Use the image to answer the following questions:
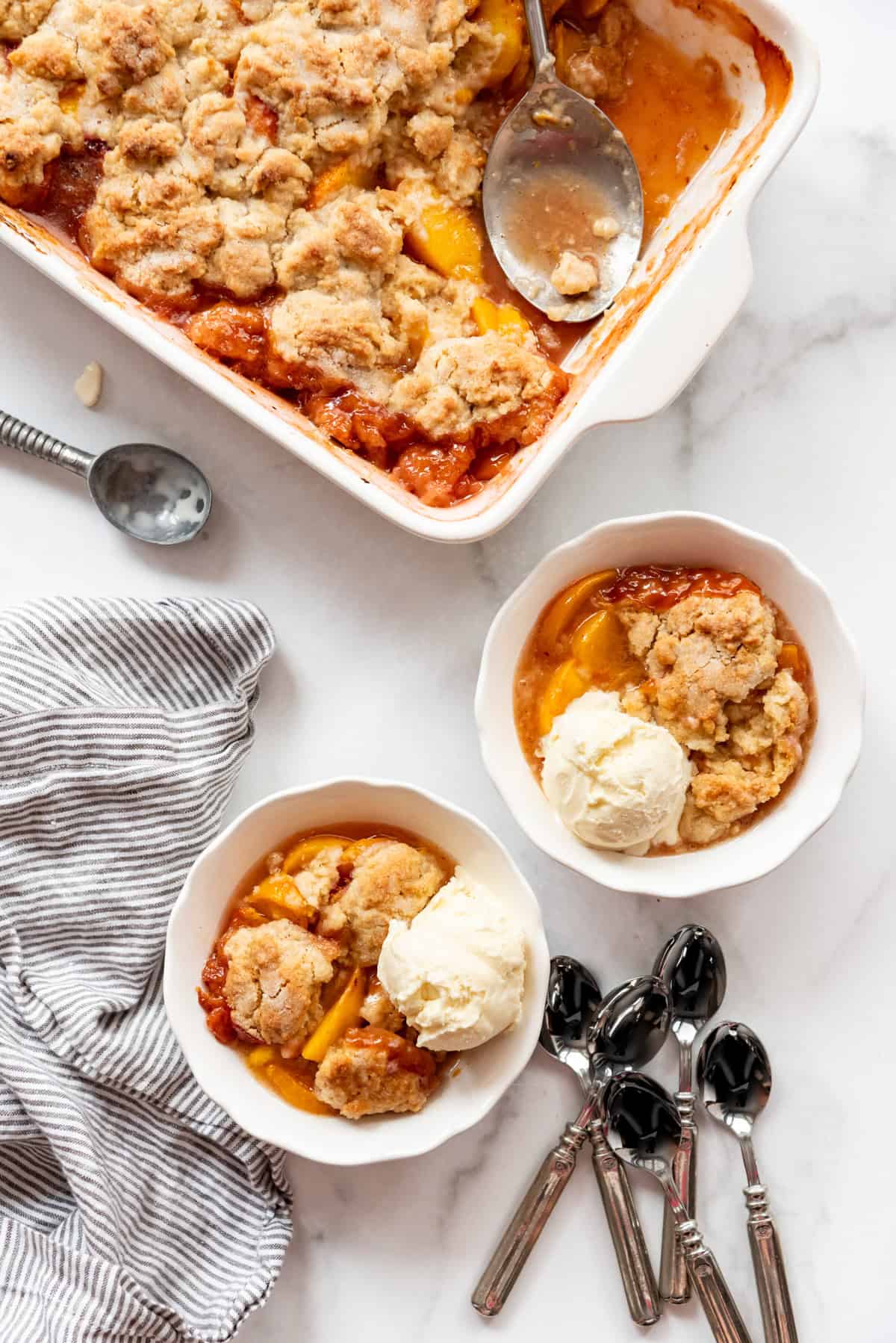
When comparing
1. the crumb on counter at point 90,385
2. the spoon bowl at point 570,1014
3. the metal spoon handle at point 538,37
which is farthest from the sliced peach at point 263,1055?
the metal spoon handle at point 538,37

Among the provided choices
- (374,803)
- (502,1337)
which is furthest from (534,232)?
(502,1337)

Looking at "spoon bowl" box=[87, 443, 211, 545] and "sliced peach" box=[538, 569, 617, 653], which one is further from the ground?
"sliced peach" box=[538, 569, 617, 653]

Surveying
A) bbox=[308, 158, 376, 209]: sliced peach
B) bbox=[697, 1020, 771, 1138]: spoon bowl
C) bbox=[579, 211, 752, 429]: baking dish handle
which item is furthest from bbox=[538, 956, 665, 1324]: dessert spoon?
bbox=[308, 158, 376, 209]: sliced peach

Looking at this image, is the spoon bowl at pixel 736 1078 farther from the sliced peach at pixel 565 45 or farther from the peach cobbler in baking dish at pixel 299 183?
the sliced peach at pixel 565 45

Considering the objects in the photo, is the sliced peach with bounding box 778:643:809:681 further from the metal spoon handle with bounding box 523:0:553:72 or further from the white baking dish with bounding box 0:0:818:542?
the metal spoon handle with bounding box 523:0:553:72

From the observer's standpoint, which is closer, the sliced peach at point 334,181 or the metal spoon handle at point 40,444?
the sliced peach at point 334,181

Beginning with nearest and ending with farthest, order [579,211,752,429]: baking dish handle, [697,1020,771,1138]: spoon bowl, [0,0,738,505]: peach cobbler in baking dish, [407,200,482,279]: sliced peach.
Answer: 1. [579,211,752,429]: baking dish handle
2. [0,0,738,505]: peach cobbler in baking dish
3. [407,200,482,279]: sliced peach
4. [697,1020,771,1138]: spoon bowl
